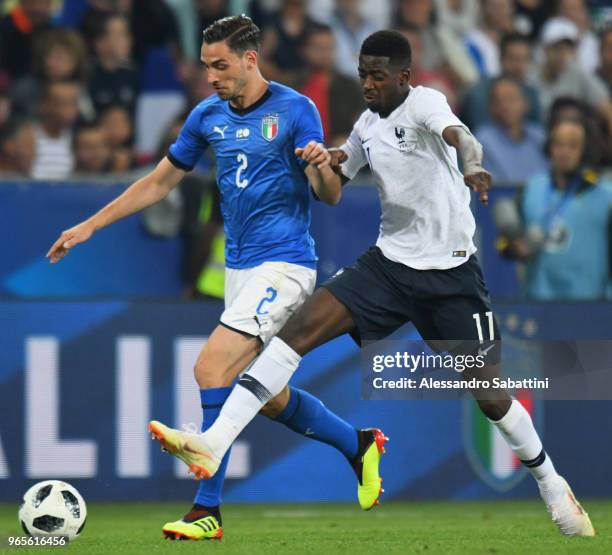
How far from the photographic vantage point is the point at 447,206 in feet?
21.1

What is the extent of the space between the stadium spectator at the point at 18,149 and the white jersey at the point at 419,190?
4906 millimetres

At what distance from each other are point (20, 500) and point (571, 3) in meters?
7.47

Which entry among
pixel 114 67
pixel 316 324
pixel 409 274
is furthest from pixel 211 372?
pixel 114 67

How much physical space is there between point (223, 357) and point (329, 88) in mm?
5106

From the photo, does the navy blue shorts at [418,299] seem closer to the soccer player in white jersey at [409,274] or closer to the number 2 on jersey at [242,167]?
the soccer player in white jersey at [409,274]

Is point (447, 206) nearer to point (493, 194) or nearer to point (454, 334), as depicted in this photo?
point (454, 334)

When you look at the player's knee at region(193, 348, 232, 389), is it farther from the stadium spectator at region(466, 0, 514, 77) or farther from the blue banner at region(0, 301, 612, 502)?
the stadium spectator at region(466, 0, 514, 77)

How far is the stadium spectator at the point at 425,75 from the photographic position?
483 inches

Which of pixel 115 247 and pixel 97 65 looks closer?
pixel 115 247

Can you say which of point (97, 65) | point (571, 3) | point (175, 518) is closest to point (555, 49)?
point (571, 3)

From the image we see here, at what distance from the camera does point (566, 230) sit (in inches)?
391

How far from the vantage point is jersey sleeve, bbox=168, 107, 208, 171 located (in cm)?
692

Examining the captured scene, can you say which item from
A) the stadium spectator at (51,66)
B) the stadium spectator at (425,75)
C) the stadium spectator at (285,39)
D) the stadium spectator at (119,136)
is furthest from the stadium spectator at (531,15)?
the stadium spectator at (51,66)

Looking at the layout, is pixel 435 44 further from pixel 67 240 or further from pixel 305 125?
pixel 67 240
